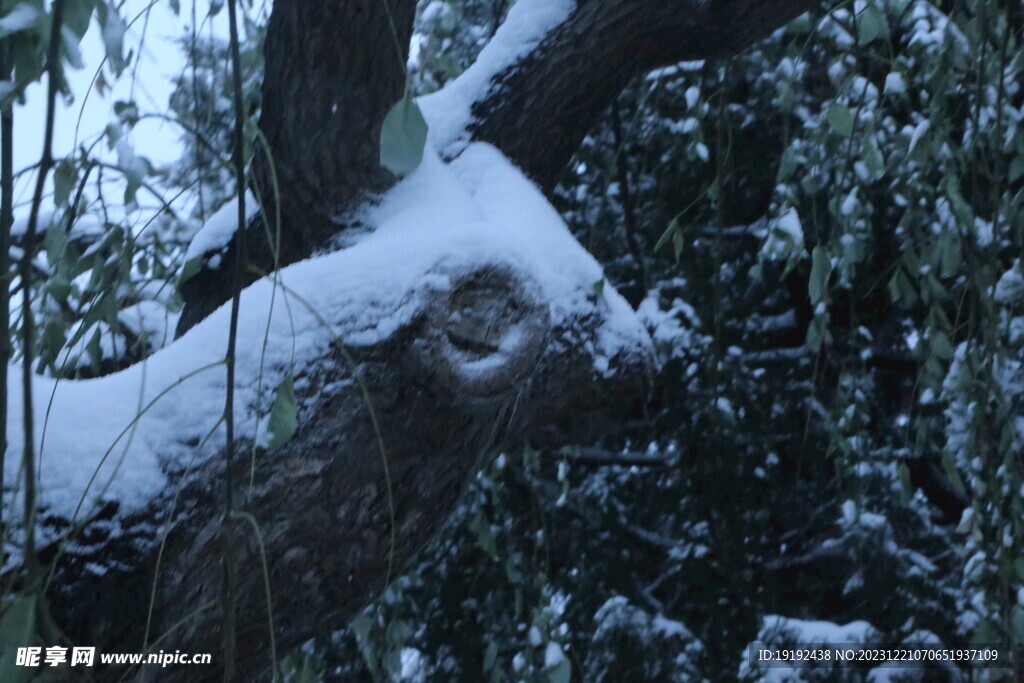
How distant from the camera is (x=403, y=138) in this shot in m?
0.71

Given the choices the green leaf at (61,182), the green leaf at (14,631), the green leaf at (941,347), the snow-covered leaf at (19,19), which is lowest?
the green leaf at (941,347)

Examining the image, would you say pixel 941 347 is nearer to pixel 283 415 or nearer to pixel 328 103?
pixel 328 103

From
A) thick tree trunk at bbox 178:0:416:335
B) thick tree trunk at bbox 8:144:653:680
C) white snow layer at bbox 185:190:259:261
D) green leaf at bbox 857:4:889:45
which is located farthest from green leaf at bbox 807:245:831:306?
white snow layer at bbox 185:190:259:261

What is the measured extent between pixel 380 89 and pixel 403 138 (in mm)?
611

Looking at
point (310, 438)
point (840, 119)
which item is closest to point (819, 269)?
point (840, 119)

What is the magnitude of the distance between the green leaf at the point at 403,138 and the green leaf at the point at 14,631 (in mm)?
346

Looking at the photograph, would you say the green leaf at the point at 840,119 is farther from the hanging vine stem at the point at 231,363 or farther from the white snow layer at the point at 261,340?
the hanging vine stem at the point at 231,363

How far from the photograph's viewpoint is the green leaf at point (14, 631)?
1.96 feet

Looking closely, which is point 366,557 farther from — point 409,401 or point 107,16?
point 107,16

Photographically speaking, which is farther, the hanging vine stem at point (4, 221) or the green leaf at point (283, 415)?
the green leaf at point (283, 415)

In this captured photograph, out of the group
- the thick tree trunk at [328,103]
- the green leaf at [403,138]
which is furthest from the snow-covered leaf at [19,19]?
the thick tree trunk at [328,103]

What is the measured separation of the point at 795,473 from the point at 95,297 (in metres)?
2.01

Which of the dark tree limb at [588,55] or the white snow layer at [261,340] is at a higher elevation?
the dark tree limb at [588,55]

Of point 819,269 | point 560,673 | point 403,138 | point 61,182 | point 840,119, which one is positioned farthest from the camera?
point 560,673
